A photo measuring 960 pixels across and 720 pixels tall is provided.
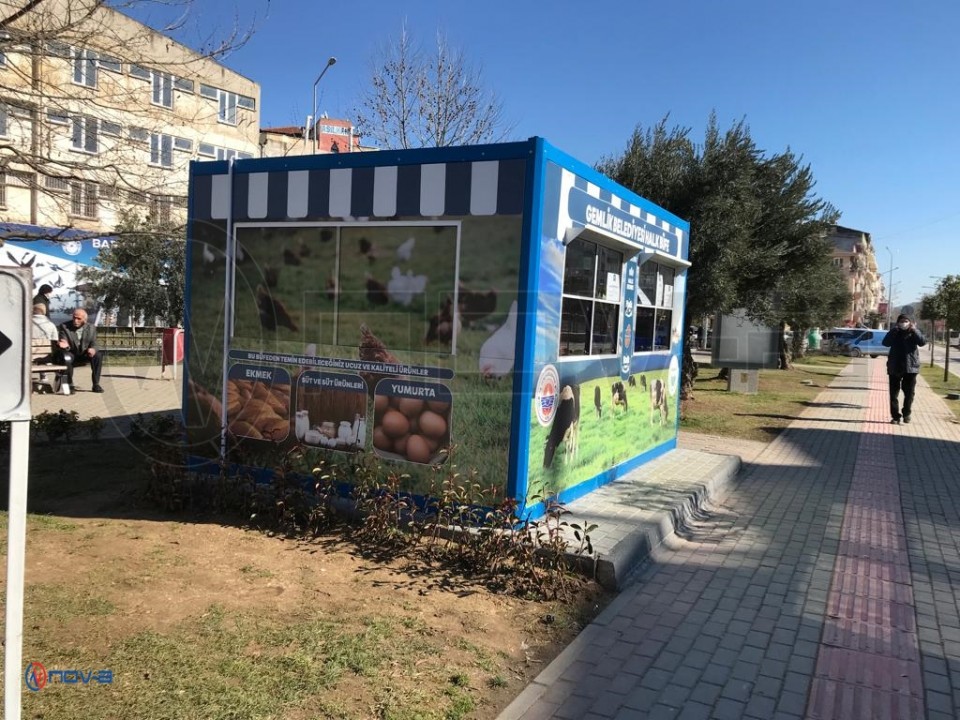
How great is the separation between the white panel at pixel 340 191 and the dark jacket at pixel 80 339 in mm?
9862

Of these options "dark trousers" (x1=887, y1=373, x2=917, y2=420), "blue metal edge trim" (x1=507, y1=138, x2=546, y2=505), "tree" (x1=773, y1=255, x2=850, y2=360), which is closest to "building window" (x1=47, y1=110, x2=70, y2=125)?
"blue metal edge trim" (x1=507, y1=138, x2=546, y2=505)

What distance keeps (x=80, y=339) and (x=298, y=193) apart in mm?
9736

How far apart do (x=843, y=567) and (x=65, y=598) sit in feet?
17.8

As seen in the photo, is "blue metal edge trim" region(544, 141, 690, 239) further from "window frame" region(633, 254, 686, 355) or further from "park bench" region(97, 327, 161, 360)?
"park bench" region(97, 327, 161, 360)

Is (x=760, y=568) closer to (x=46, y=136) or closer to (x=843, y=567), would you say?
(x=843, y=567)

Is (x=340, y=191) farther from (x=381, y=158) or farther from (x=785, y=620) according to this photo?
(x=785, y=620)

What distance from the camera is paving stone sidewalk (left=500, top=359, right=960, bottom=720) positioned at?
3326mm

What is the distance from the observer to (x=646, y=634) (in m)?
4.01

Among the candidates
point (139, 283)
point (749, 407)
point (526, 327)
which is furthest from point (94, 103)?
point (749, 407)

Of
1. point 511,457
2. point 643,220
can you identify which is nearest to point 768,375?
point 643,220

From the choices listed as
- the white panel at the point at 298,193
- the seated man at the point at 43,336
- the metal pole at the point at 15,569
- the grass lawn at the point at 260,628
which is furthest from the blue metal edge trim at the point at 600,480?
the seated man at the point at 43,336

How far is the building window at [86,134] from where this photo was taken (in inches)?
298

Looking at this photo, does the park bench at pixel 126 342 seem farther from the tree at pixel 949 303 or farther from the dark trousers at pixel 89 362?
the tree at pixel 949 303

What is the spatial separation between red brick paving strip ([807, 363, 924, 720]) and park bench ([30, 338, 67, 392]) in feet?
41.3
